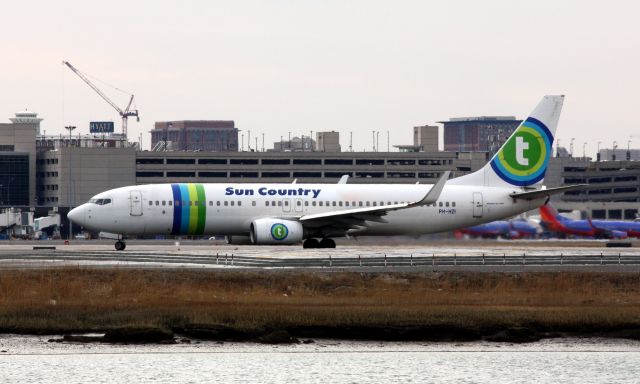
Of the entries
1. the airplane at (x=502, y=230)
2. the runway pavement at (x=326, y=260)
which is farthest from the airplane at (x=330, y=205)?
the runway pavement at (x=326, y=260)

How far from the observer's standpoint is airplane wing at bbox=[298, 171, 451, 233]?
85.6 metres

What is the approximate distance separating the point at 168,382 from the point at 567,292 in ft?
84.0

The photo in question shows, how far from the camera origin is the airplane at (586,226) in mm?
107562

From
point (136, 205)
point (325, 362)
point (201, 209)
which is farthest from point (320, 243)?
point (325, 362)

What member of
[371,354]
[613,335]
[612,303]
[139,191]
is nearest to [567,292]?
[612,303]

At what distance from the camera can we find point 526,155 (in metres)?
94.1

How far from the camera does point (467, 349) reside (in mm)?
51812

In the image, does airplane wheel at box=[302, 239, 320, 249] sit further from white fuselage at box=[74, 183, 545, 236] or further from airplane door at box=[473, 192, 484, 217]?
airplane door at box=[473, 192, 484, 217]

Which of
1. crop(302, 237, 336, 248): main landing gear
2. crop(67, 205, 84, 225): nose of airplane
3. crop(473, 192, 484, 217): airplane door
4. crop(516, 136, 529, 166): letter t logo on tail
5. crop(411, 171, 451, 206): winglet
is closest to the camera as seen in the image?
crop(411, 171, 451, 206): winglet

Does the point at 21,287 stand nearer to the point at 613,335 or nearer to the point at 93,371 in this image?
the point at 93,371

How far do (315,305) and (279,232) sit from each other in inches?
1142

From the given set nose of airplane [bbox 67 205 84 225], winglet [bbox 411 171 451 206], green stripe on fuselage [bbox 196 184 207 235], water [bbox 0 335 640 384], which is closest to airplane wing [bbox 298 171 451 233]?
winglet [bbox 411 171 451 206]

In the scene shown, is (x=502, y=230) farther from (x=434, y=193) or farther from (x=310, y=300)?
(x=310, y=300)

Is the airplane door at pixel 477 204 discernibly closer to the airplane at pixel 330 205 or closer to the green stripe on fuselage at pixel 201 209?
the airplane at pixel 330 205
